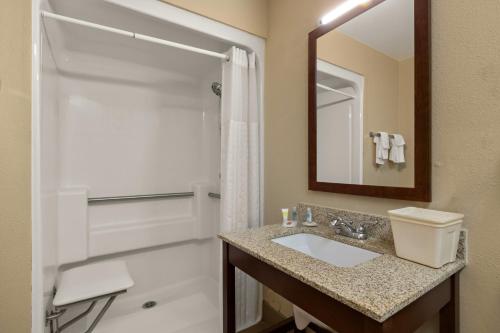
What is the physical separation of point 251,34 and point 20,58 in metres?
1.26

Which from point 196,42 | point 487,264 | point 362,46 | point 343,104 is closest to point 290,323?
point 487,264

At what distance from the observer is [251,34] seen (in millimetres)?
1652

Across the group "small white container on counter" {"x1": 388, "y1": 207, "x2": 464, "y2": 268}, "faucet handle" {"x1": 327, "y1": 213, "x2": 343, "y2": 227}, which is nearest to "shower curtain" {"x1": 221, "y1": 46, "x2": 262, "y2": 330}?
"faucet handle" {"x1": 327, "y1": 213, "x2": 343, "y2": 227}

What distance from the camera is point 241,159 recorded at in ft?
5.24

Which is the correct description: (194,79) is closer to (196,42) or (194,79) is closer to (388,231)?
(196,42)

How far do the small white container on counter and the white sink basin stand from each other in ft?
0.41

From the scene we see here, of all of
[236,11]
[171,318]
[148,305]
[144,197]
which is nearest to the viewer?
[236,11]

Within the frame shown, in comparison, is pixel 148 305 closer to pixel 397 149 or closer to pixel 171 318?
pixel 171 318

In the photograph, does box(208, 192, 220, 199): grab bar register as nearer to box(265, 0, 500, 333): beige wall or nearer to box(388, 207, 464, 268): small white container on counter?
box(265, 0, 500, 333): beige wall

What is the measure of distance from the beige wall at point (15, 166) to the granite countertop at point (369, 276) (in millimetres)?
916

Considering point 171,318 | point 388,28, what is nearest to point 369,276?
point 388,28

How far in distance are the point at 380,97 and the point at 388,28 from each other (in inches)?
11.7

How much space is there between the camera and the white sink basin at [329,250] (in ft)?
3.29

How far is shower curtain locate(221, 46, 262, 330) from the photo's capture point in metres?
1.54
